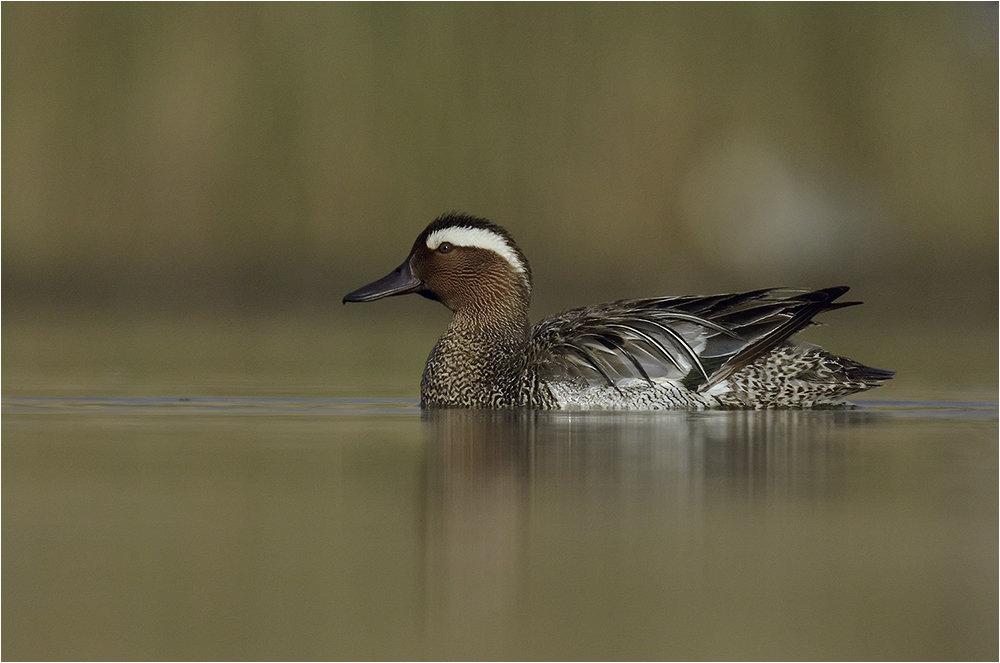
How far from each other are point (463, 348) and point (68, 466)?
122 inches

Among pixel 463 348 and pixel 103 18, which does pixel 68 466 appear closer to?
pixel 463 348

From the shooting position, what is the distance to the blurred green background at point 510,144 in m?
22.1

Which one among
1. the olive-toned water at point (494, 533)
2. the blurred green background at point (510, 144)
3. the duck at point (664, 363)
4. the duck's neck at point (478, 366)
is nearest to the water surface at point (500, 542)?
Answer: the olive-toned water at point (494, 533)

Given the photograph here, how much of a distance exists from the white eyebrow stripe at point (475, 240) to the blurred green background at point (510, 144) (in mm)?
10745

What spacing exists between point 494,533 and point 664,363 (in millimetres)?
3705

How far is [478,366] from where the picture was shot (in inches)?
367

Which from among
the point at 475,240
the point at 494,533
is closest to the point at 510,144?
the point at 475,240

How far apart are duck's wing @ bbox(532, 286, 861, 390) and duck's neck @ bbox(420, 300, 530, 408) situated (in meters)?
0.20

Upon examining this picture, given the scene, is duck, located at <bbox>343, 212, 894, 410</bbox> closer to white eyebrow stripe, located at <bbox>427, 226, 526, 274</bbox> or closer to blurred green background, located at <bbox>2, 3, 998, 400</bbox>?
white eyebrow stripe, located at <bbox>427, 226, 526, 274</bbox>

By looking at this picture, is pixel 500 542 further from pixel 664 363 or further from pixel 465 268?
pixel 465 268

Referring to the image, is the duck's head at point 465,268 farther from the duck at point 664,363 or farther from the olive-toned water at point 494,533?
the olive-toned water at point 494,533

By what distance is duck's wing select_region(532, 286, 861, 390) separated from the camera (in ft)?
29.1

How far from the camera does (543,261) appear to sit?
22281 millimetres

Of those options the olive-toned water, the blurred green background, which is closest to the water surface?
the olive-toned water
